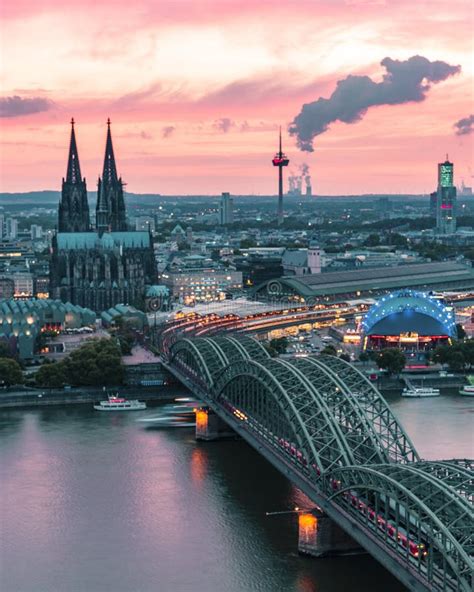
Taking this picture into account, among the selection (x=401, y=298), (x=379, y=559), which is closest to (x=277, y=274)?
(x=401, y=298)

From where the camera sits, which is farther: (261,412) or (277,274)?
(277,274)

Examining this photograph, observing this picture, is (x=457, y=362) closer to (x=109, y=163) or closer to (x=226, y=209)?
(x=109, y=163)

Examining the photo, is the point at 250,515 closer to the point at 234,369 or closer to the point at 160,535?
the point at 160,535

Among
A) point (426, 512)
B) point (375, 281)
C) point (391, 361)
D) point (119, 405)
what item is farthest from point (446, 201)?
point (426, 512)

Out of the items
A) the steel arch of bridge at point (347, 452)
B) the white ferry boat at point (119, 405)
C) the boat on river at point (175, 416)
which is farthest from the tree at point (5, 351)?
the steel arch of bridge at point (347, 452)

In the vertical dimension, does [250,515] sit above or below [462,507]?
below

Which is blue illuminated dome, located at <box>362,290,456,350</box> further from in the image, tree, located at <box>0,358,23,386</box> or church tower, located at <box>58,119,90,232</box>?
church tower, located at <box>58,119,90,232</box>
